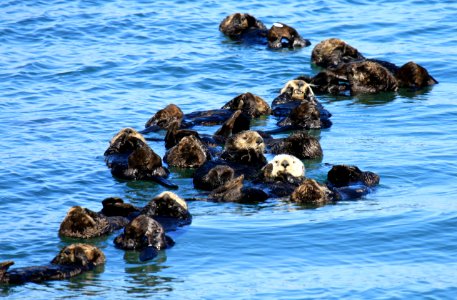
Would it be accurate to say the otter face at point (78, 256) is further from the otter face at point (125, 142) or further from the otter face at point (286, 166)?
the otter face at point (125, 142)

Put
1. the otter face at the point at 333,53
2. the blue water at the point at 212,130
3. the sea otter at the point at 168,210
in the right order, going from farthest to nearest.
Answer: the otter face at the point at 333,53
the sea otter at the point at 168,210
the blue water at the point at 212,130

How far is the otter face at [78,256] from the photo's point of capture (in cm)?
972

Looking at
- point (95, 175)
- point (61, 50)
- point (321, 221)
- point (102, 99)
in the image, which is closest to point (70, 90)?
point (102, 99)

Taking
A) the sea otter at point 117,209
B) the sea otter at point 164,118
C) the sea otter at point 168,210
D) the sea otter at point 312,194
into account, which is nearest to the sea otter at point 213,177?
the sea otter at point 312,194

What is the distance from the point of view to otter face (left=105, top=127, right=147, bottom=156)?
13602mm

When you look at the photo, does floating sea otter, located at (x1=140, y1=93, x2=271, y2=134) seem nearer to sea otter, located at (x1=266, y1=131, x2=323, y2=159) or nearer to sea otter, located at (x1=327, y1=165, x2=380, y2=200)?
sea otter, located at (x1=266, y1=131, x2=323, y2=159)

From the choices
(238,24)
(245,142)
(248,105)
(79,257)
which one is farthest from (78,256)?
(238,24)

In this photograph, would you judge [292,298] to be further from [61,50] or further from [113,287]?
[61,50]

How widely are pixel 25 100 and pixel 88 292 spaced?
8.67 m

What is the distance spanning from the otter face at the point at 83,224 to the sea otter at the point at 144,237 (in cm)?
35

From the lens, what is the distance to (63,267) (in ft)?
31.8

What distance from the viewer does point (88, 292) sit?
9.37 meters

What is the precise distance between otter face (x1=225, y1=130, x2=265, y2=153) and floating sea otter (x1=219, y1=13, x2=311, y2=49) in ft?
25.3

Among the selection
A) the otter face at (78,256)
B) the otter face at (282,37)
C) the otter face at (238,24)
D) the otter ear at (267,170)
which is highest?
the otter face at (238,24)
